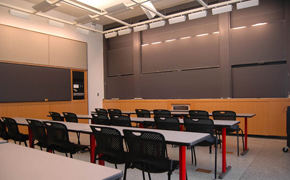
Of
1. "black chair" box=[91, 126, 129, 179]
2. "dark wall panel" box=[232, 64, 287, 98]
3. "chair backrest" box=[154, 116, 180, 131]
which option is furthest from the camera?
"dark wall panel" box=[232, 64, 287, 98]

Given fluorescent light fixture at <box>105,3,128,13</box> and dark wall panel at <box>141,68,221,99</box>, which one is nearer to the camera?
fluorescent light fixture at <box>105,3,128,13</box>

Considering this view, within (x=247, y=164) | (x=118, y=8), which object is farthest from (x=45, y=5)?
(x=247, y=164)

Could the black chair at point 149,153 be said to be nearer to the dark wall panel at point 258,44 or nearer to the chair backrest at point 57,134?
the chair backrest at point 57,134

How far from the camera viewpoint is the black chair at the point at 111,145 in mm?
2501

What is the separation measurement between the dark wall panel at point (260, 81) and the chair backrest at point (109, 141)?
5.28 meters

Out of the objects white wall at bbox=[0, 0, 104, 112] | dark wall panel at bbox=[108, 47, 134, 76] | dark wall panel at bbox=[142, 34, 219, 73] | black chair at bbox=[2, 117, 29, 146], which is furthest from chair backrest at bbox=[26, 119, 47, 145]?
dark wall panel at bbox=[108, 47, 134, 76]

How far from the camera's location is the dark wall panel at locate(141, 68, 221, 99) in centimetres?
714

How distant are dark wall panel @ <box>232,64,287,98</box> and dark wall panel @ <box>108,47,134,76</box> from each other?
13.7 feet

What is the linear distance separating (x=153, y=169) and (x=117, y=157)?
1.63 ft

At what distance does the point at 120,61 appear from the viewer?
9492mm

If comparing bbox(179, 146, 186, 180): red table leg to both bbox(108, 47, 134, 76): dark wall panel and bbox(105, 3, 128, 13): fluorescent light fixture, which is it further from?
bbox(108, 47, 134, 76): dark wall panel

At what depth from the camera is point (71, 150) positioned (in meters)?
3.08

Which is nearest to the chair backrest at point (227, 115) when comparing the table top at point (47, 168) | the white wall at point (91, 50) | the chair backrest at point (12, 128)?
the table top at point (47, 168)

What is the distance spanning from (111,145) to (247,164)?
2.52m
